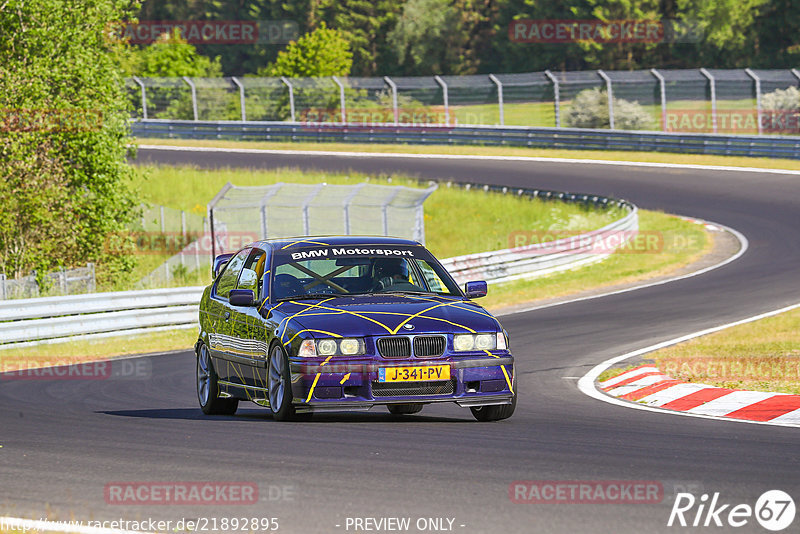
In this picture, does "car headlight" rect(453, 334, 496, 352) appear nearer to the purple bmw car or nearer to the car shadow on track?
the purple bmw car

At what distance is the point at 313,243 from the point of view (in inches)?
422

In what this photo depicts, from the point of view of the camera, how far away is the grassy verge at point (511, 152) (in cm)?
4047

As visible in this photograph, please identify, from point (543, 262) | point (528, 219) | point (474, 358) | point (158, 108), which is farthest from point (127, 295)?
point (158, 108)

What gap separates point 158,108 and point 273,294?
48364 millimetres

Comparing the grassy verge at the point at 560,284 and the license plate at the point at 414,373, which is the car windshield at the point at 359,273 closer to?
the license plate at the point at 414,373

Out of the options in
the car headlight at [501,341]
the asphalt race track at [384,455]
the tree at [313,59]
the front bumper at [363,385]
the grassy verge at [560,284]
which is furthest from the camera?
the tree at [313,59]

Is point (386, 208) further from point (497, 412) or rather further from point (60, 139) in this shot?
point (497, 412)

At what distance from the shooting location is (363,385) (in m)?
9.12

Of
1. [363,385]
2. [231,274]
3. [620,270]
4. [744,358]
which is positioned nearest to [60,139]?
[620,270]

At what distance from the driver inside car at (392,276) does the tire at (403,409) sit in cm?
106

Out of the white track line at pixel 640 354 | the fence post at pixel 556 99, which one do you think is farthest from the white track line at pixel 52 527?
the fence post at pixel 556 99

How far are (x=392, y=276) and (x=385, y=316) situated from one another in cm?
120

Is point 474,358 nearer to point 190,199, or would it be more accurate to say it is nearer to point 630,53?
point 190,199

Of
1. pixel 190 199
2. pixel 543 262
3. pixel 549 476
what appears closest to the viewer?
pixel 549 476
